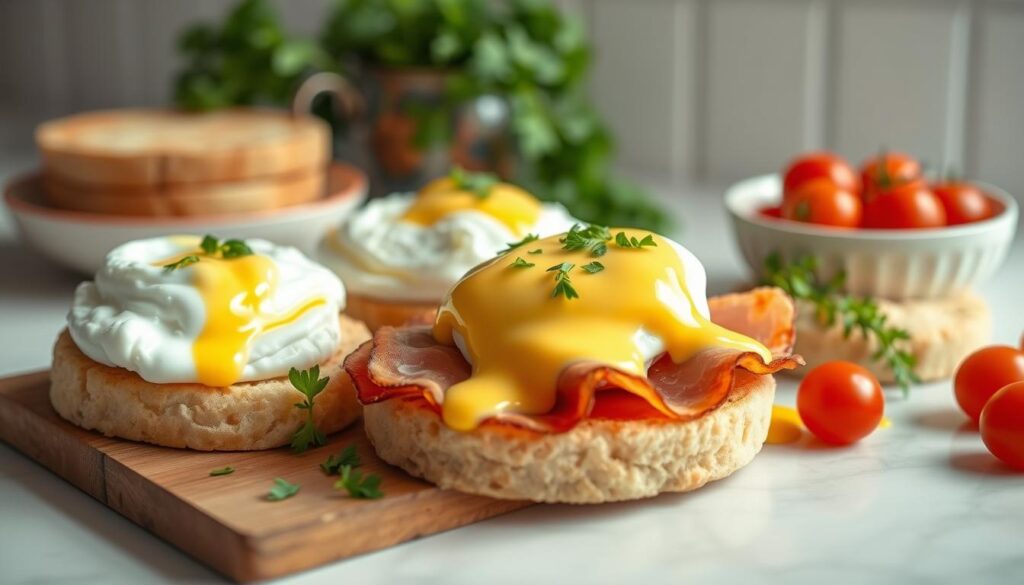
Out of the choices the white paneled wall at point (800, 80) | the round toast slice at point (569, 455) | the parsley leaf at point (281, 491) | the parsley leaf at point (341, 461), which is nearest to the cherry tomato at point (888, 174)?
the white paneled wall at point (800, 80)

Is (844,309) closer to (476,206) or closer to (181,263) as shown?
(476,206)

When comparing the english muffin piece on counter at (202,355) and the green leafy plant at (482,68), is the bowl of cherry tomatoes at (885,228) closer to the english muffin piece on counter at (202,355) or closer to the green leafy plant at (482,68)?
the green leafy plant at (482,68)

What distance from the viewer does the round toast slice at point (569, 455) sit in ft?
5.09

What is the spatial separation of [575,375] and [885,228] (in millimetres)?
991

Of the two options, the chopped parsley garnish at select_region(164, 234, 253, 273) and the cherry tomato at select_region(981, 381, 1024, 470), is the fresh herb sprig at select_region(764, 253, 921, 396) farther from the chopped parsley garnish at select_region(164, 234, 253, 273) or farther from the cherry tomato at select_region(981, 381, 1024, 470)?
the chopped parsley garnish at select_region(164, 234, 253, 273)

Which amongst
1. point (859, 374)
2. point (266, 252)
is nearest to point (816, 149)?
point (859, 374)

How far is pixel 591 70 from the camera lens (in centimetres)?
374

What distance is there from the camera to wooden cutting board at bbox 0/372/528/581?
1.49 metres

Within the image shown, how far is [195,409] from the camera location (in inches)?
68.2

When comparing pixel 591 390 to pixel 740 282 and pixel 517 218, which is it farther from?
pixel 740 282

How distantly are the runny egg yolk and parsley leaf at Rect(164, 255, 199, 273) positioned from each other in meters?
0.58

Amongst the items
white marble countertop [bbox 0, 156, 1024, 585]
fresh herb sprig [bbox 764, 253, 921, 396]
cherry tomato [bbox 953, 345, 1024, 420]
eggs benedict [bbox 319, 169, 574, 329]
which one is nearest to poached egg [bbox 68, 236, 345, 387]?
white marble countertop [bbox 0, 156, 1024, 585]

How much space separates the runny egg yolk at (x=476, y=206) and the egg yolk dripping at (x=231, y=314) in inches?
21.2

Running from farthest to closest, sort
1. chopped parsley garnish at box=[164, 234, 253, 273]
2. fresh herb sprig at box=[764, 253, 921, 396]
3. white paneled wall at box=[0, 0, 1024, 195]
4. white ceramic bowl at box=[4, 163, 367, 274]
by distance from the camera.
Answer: white paneled wall at box=[0, 0, 1024, 195] → white ceramic bowl at box=[4, 163, 367, 274] → fresh herb sprig at box=[764, 253, 921, 396] → chopped parsley garnish at box=[164, 234, 253, 273]
